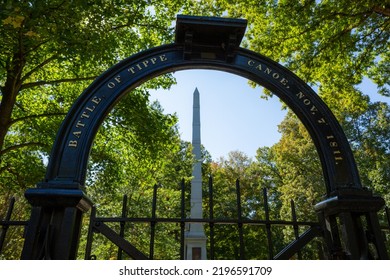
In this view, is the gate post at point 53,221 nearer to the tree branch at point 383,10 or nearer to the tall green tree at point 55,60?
the tall green tree at point 55,60

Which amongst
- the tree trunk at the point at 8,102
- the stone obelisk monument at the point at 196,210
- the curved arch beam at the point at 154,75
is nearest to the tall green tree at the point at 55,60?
the tree trunk at the point at 8,102

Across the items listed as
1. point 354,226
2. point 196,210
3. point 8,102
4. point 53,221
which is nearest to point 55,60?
point 8,102

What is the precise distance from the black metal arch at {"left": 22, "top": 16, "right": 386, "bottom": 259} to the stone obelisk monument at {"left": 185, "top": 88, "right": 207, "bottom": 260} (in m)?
9.11

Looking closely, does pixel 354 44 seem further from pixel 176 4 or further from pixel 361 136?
pixel 361 136

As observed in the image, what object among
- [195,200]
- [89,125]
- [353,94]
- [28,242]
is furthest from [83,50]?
[195,200]

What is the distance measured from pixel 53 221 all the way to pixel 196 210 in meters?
10.9

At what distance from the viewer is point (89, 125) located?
3.83 m

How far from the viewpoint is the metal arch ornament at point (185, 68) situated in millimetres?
3670

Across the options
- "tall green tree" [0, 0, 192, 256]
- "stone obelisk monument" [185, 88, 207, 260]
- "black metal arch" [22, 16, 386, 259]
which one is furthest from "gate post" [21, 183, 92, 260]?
"stone obelisk monument" [185, 88, 207, 260]

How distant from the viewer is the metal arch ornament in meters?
3.67

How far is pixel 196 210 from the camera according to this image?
13906mm

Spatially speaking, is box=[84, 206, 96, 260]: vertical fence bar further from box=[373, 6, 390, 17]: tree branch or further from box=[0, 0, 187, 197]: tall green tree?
box=[373, 6, 390, 17]: tree branch
